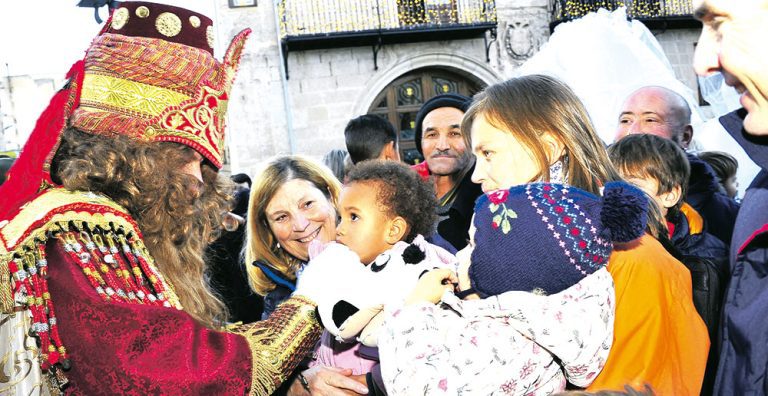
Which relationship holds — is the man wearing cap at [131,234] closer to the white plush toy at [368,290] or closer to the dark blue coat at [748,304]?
the white plush toy at [368,290]

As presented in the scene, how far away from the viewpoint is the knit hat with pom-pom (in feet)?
6.07

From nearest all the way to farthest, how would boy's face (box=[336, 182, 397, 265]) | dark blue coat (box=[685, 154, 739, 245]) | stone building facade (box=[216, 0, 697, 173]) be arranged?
boy's face (box=[336, 182, 397, 265])
dark blue coat (box=[685, 154, 739, 245])
stone building facade (box=[216, 0, 697, 173])

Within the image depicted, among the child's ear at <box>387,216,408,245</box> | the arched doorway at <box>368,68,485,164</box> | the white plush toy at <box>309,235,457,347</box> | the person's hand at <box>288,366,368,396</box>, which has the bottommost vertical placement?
the arched doorway at <box>368,68,485,164</box>

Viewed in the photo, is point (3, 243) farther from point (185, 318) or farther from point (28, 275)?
point (185, 318)

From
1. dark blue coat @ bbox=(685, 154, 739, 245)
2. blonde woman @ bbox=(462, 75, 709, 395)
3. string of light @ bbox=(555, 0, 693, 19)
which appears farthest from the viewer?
string of light @ bbox=(555, 0, 693, 19)

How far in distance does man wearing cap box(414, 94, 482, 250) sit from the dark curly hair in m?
1.17

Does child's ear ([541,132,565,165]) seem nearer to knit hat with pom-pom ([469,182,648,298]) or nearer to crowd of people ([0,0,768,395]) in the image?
crowd of people ([0,0,768,395])

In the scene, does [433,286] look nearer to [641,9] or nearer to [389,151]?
[389,151]

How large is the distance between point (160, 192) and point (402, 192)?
95cm

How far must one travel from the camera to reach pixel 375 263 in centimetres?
258

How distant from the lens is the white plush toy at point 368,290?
92.6 inches

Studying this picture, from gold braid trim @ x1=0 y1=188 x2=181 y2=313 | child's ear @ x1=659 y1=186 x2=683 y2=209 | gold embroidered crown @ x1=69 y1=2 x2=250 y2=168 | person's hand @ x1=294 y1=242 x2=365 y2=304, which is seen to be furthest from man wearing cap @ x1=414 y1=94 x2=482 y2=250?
gold braid trim @ x1=0 y1=188 x2=181 y2=313

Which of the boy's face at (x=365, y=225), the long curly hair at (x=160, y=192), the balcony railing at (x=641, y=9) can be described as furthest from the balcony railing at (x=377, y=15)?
the long curly hair at (x=160, y=192)

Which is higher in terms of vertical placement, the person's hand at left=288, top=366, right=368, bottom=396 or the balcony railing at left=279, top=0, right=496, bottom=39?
the balcony railing at left=279, top=0, right=496, bottom=39
